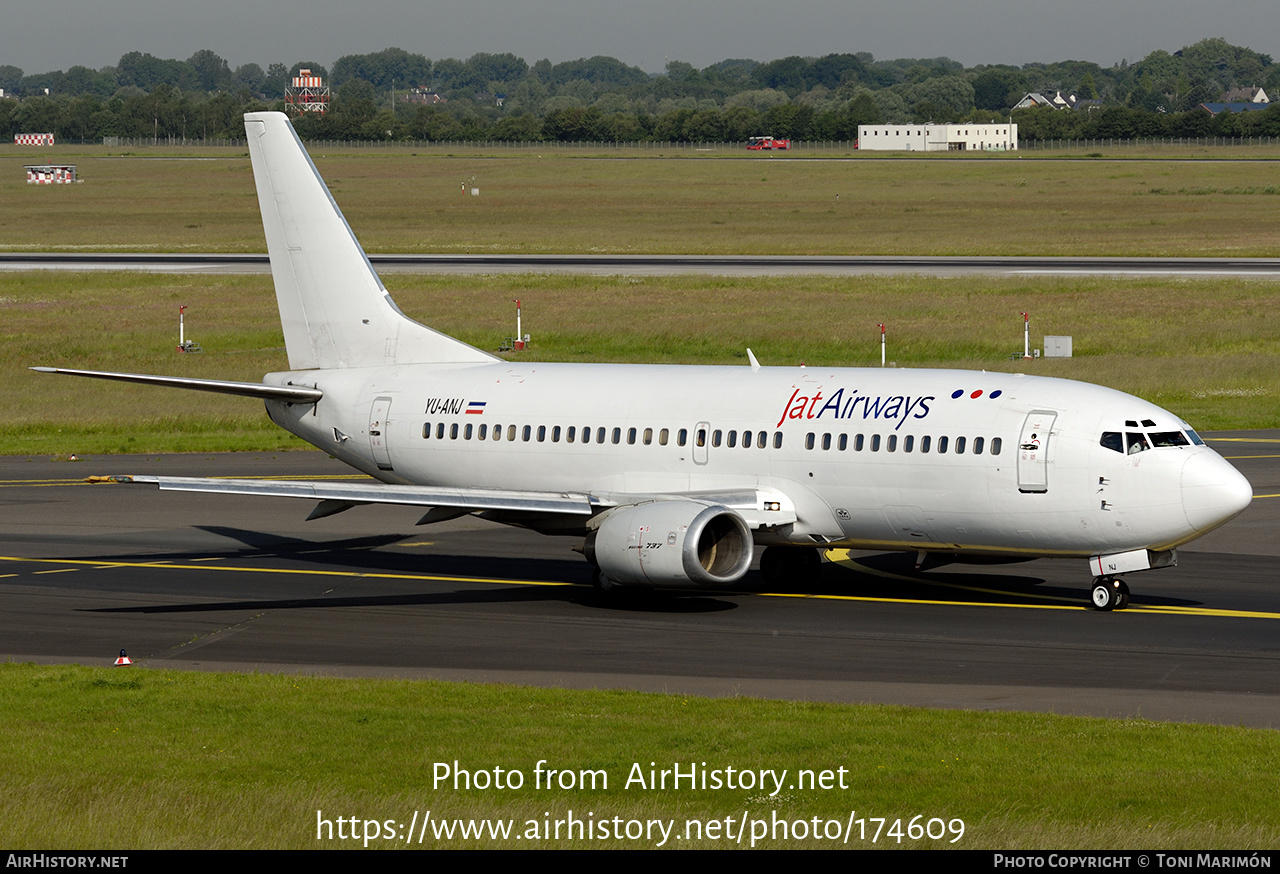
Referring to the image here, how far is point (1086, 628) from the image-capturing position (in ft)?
98.8

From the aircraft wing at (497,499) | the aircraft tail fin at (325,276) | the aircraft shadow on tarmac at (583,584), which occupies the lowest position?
the aircraft shadow on tarmac at (583,584)

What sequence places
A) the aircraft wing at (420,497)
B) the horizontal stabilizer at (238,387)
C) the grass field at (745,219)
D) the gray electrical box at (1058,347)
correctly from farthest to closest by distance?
the grass field at (745,219) → the gray electrical box at (1058,347) → the horizontal stabilizer at (238,387) → the aircraft wing at (420,497)

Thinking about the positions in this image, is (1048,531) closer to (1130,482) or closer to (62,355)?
(1130,482)

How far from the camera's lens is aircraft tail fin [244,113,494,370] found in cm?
3897

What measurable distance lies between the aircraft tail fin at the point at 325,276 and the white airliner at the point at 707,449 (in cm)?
5

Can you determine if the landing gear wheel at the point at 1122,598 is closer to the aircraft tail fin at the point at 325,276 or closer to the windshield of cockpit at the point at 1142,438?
the windshield of cockpit at the point at 1142,438

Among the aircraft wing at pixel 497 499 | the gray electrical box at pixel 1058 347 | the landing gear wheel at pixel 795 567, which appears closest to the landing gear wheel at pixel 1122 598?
the aircraft wing at pixel 497 499

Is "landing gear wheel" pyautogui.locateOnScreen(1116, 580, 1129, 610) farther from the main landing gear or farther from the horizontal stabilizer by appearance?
the horizontal stabilizer

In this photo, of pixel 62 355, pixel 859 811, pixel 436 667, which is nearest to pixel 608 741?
pixel 859 811

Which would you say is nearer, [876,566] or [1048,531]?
[1048,531]

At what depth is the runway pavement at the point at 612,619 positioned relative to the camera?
26328 millimetres

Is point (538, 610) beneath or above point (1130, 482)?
beneath
